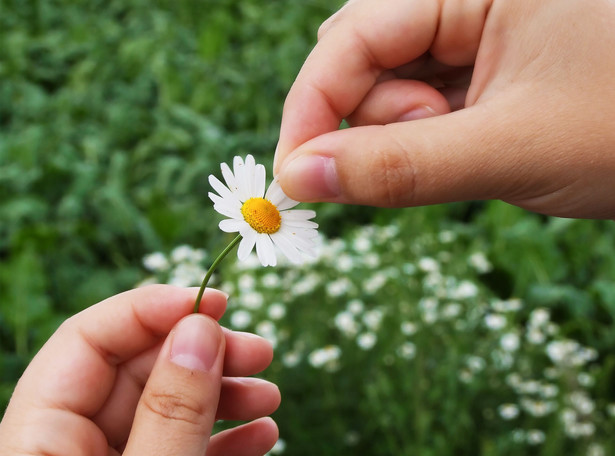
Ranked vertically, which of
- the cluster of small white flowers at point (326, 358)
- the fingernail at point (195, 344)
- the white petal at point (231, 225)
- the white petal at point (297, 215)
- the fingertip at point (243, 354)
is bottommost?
the cluster of small white flowers at point (326, 358)

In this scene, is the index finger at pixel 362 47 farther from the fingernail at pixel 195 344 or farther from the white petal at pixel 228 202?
the fingernail at pixel 195 344

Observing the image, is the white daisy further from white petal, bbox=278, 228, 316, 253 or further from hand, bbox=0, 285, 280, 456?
hand, bbox=0, 285, 280, 456

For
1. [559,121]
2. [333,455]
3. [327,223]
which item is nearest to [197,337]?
[559,121]

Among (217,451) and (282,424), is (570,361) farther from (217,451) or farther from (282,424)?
(217,451)

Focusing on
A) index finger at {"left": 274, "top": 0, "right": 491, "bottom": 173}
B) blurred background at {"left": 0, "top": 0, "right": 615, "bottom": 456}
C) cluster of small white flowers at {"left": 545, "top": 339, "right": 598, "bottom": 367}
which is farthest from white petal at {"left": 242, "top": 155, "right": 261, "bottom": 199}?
cluster of small white flowers at {"left": 545, "top": 339, "right": 598, "bottom": 367}

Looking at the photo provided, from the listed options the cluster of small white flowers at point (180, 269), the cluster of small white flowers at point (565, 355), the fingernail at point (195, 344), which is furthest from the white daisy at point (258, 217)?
the cluster of small white flowers at point (565, 355)

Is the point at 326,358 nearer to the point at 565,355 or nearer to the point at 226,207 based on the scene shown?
the point at 565,355

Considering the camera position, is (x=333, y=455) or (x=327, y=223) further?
(x=327, y=223)
